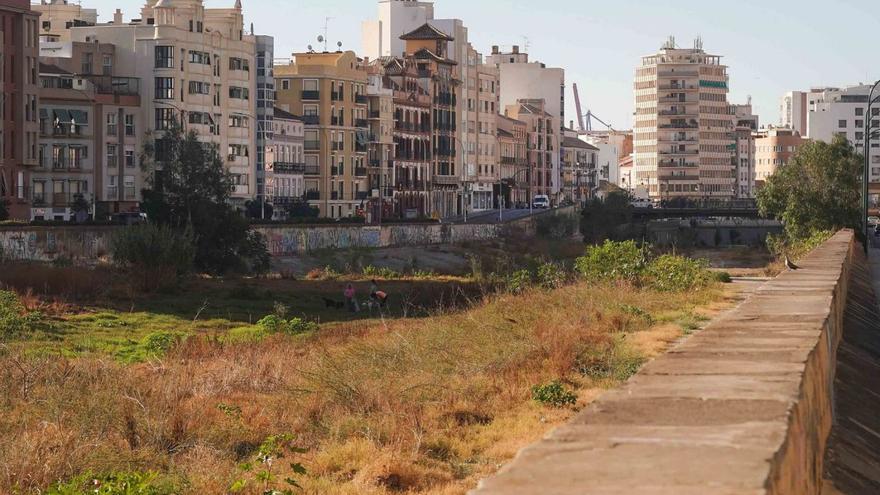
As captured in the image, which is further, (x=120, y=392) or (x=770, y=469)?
(x=120, y=392)

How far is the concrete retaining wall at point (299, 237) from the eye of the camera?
68.1 meters

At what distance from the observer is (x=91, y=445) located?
1588 centimetres

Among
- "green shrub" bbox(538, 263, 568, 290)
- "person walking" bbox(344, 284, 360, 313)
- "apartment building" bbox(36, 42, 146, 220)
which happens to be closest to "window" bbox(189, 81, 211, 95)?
"apartment building" bbox(36, 42, 146, 220)

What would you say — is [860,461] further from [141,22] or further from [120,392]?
[141,22]

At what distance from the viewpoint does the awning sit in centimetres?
10800

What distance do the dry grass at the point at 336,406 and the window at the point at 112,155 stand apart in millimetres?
84274

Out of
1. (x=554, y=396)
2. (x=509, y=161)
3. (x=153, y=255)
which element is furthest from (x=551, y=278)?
(x=509, y=161)

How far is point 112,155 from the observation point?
367 feet

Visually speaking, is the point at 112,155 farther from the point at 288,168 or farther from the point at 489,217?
the point at 489,217

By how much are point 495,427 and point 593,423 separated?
997cm

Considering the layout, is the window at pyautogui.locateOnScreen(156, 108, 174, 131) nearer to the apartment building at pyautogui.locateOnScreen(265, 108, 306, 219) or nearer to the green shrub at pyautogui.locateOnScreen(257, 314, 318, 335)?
the apartment building at pyautogui.locateOnScreen(265, 108, 306, 219)

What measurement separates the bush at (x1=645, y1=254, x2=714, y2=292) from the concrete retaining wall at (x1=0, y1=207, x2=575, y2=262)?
26.7m

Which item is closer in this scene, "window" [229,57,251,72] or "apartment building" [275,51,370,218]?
"window" [229,57,251,72]

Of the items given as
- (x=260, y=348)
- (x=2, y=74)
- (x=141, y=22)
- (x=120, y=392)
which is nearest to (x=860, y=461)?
(x=120, y=392)
